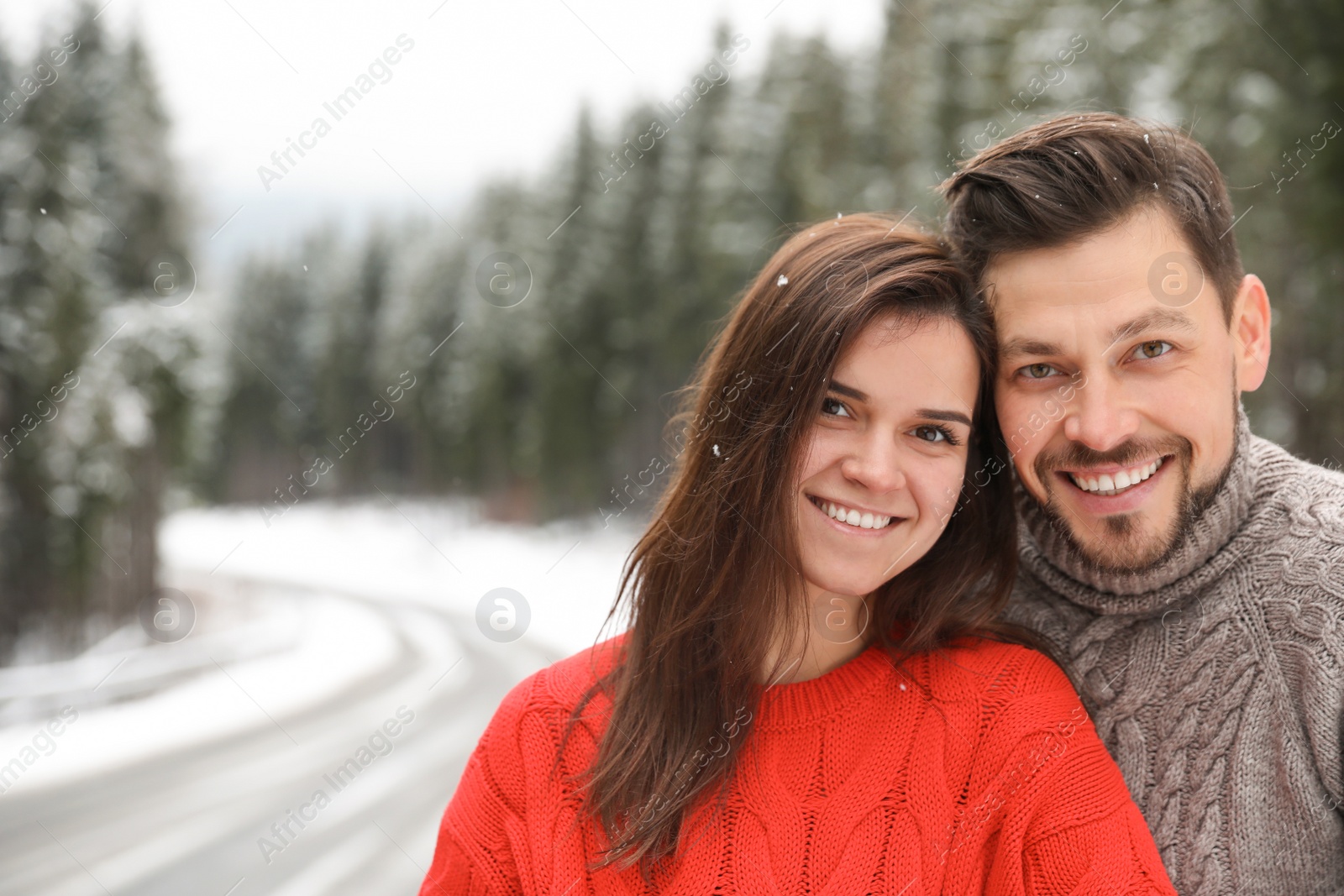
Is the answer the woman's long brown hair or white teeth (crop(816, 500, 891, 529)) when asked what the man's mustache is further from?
white teeth (crop(816, 500, 891, 529))

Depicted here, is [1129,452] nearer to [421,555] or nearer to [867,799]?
[867,799]

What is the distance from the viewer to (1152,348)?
171cm

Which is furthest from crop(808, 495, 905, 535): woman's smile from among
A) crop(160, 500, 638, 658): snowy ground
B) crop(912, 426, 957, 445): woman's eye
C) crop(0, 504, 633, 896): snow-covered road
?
crop(160, 500, 638, 658): snowy ground

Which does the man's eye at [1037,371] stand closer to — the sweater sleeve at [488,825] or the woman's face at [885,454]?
the woman's face at [885,454]

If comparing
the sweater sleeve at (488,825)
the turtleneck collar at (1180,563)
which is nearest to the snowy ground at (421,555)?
the sweater sleeve at (488,825)

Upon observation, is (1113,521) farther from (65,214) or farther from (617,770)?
(65,214)

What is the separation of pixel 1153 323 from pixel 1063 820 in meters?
0.89

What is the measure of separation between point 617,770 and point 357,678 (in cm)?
1102

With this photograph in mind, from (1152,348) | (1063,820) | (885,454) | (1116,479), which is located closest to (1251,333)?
(1152,348)

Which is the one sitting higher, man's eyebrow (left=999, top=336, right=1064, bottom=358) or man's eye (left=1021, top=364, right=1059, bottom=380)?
man's eyebrow (left=999, top=336, right=1064, bottom=358)

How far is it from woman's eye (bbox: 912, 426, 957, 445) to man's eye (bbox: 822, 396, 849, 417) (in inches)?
5.5

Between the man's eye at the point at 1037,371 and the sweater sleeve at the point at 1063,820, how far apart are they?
2.08 feet

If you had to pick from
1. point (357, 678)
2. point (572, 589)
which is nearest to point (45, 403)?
point (357, 678)

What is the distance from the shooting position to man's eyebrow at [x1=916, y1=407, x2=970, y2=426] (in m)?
1.66
